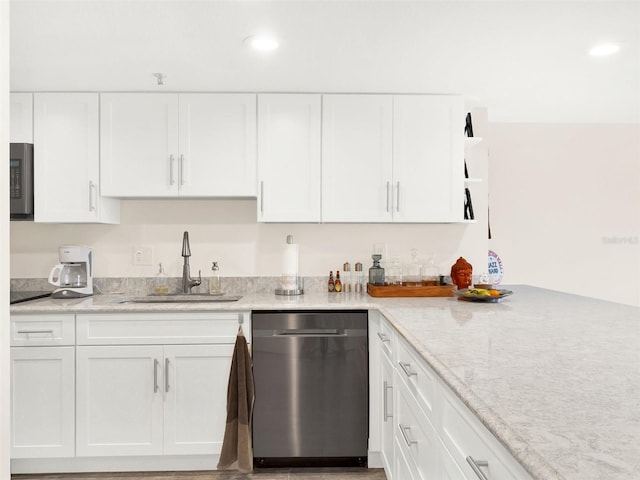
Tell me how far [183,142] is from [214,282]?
93 centimetres

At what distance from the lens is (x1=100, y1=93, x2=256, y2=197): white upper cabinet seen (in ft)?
9.62

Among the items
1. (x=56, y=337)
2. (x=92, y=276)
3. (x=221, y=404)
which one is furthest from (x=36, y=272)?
(x=221, y=404)

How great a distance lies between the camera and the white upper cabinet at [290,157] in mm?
2951

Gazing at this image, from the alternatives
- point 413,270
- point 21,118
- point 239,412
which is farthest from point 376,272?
point 21,118

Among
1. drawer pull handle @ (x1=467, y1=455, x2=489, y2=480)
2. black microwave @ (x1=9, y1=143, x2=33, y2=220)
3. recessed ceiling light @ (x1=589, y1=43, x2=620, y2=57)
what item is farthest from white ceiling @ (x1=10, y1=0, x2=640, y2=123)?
drawer pull handle @ (x1=467, y1=455, x2=489, y2=480)

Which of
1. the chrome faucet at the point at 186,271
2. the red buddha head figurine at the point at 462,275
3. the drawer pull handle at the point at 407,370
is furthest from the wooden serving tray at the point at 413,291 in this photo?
the chrome faucet at the point at 186,271

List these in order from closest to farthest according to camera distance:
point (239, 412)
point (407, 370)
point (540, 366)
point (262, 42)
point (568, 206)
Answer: point (540, 366) < point (407, 370) < point (262, 42) < point (239, 412) < point (568, 206)

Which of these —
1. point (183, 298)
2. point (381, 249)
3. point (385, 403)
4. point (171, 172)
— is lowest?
point (385, 403)

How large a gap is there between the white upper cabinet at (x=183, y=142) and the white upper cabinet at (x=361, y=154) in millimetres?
541

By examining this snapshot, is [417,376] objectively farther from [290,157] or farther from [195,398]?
[290,157]

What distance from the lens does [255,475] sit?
2.58 metres

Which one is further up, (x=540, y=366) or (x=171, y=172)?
(x=171, y=172)

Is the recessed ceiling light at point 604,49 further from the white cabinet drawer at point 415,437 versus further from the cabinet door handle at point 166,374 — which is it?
the cabinet door handle at point 166,374

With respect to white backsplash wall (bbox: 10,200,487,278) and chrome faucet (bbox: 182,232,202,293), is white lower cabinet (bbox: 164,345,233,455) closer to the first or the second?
chrome faucet (bbox: 182,232,202,293)
